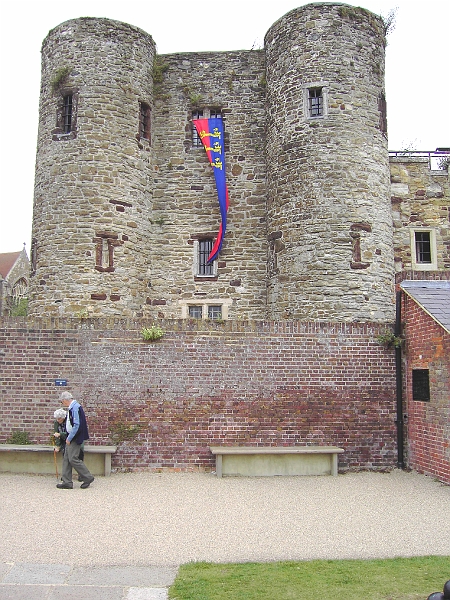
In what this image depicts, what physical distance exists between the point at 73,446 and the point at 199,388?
2750 millimetres

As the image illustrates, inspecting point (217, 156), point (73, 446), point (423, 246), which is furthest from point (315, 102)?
point (73, 446)

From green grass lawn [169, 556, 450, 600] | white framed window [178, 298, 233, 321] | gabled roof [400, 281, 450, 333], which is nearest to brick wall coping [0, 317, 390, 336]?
gabled roof [400, 281, 450, 333]

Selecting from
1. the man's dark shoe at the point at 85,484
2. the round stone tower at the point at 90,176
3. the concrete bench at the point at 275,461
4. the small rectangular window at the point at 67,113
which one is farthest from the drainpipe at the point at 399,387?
the small rectangular window at the point at 67,113

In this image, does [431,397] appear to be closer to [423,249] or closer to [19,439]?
[19,439]

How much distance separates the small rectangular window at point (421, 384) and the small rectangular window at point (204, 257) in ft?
28.0

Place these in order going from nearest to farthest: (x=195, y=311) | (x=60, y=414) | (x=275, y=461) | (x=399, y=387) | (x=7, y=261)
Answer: (x=60, y=414) → (x=275, y=461) → (x=399, y=387) → (x=195, y=311) → (x=7, y=261)

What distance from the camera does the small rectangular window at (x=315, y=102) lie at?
56.1 ft

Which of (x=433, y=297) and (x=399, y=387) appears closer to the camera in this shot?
(x=433, y=297)

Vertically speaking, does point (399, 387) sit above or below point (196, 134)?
below

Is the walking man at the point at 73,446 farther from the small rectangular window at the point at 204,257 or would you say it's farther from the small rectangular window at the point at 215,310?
the small rectangular window at the point at 204,257

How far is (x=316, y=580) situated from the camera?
5.84 m

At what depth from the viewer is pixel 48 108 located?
1830 centimetres

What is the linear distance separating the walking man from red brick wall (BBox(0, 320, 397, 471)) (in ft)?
4.83

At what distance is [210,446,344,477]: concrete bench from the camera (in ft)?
37.1
